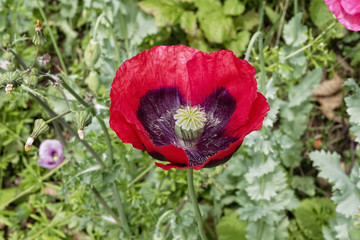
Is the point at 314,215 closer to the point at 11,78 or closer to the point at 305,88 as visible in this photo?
the point at 305,88

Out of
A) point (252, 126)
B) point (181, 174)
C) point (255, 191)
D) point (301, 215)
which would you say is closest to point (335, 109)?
point (301, 215)

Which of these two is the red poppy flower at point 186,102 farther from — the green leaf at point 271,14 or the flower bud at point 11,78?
the green leaf at point 271,14

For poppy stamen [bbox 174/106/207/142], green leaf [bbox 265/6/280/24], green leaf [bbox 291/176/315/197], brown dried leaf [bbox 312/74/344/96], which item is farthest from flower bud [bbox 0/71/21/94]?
brown dried leaf [bbox 312/74/344/96]

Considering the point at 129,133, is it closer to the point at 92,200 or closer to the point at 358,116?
the point at 358,116

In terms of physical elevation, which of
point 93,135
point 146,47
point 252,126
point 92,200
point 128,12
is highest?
point 128,12

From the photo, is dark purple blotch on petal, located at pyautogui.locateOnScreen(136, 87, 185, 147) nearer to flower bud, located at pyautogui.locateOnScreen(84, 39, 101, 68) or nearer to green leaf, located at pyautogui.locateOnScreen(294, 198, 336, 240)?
flower bud, located at pyautogui.locateOnScreen(84, 39, 101, 68)

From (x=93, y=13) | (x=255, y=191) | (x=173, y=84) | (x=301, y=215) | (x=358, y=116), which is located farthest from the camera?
(x=93, y=13)
